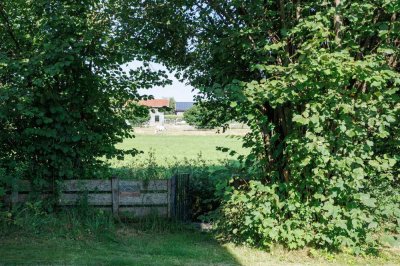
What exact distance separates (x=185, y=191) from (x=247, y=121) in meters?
2.38

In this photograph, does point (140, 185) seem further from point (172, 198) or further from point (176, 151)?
point (176, 151)

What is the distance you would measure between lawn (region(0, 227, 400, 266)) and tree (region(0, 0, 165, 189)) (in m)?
1.30

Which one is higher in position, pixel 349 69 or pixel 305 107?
pixel 349 69

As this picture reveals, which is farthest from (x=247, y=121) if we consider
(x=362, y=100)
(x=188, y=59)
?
(x=188, y=59)

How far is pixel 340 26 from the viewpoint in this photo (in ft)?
19.5

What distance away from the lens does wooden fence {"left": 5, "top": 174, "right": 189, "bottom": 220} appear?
25.5 feet

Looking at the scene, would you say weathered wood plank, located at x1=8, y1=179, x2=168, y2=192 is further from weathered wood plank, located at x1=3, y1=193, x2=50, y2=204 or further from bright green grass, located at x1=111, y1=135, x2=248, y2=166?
bright green grass, located at x1=111, y1=135, x2=248, y2=166

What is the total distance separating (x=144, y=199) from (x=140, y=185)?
A: 273 millimetres

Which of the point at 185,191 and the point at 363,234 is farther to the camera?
the point at 185,191

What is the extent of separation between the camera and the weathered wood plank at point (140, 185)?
810 cm

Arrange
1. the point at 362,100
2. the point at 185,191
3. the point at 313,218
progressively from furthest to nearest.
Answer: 1. the point at 185,191
2. the point at 313,218
3. the point at 362,100

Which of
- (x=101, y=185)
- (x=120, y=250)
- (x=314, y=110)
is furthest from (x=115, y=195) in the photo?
(x=314, y=110)

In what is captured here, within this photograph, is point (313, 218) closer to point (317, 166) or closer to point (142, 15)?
point (317, 166)

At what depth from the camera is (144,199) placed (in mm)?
8133
